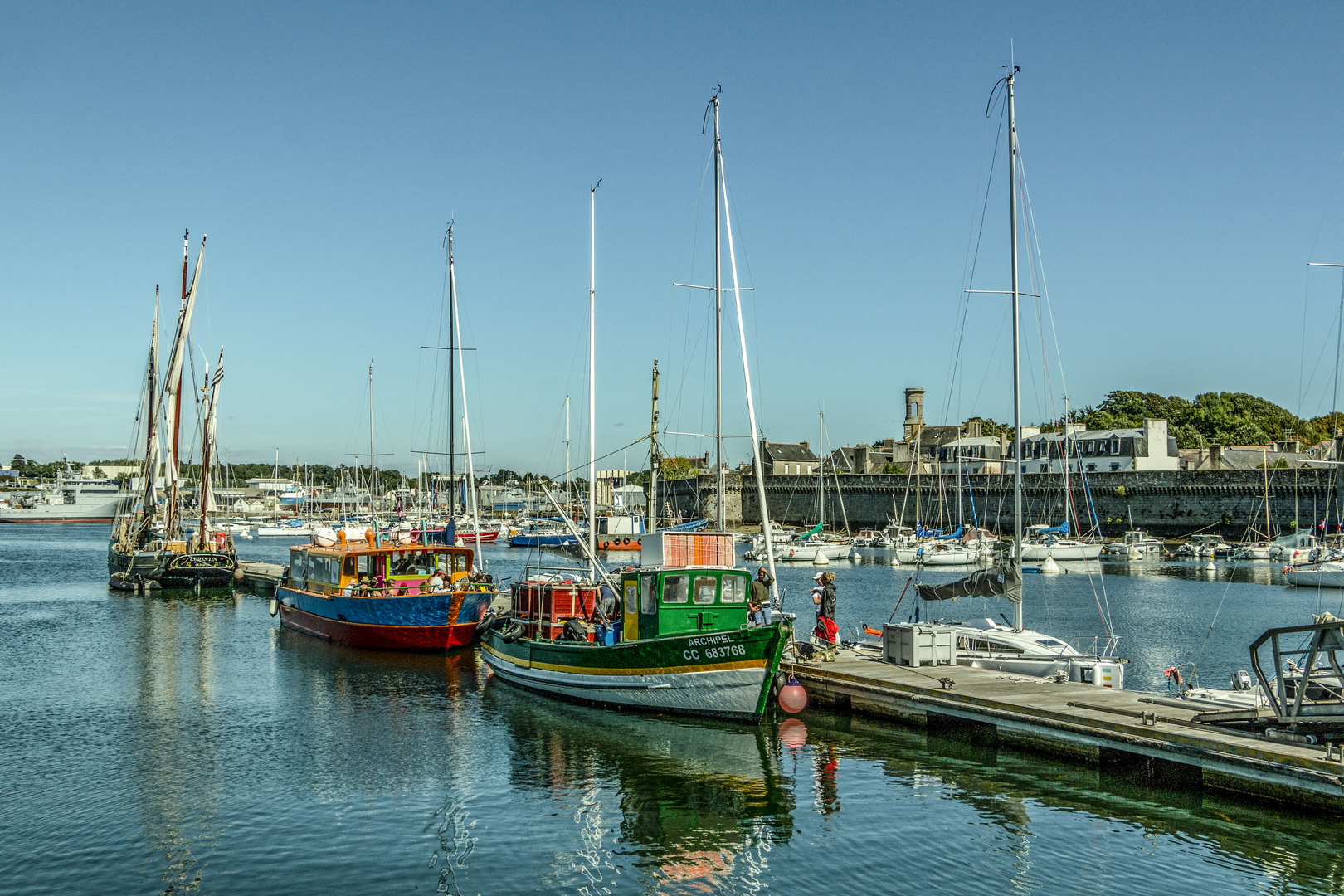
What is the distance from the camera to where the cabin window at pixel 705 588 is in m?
24.4

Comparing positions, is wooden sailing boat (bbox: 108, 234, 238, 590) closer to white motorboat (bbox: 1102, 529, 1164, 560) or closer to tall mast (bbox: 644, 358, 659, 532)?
tall mast (bbox: 644, 358, 659, 532)

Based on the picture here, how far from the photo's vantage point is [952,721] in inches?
874

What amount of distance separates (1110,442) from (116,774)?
378 ft

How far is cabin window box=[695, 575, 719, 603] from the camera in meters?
24.4

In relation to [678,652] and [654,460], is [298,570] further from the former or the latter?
[678,652]

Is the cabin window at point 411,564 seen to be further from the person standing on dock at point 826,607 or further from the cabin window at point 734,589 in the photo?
the cabin window at point 734,589

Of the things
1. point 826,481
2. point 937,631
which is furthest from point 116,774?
point 826,481

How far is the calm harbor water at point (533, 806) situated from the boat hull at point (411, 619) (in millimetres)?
3702

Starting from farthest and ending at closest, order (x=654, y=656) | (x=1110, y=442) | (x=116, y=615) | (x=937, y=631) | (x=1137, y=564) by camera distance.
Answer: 1. (x=1110, y=442)
2. (x=1137, y=564)
3. (x=116, y=615)
4. (x=937, y=631)
5. (x=654, y=656)

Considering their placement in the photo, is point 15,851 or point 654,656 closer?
point 15,851

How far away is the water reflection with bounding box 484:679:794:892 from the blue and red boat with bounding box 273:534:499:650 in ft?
28.1

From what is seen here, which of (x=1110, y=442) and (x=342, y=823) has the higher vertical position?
(x=1110, y=442)

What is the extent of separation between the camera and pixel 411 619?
35156 mm

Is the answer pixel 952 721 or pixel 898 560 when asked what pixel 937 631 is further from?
pixel 898 560
